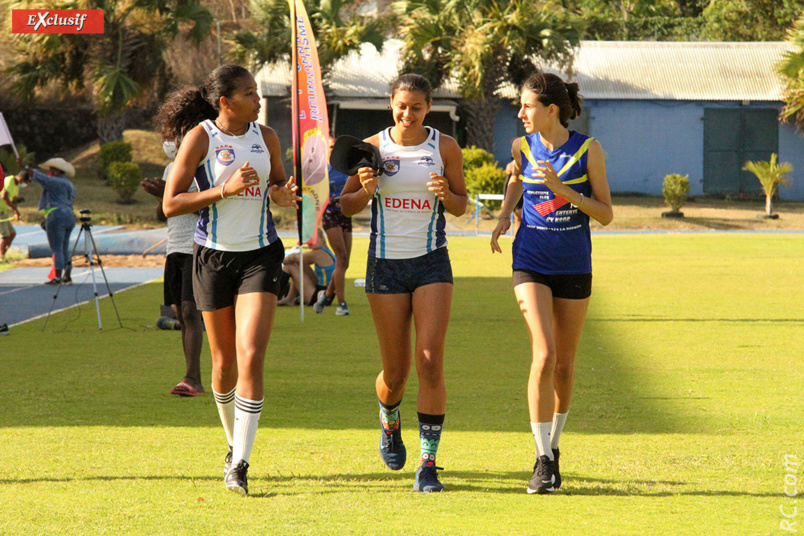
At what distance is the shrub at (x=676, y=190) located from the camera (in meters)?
29.1

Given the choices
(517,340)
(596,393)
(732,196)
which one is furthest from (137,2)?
(596,393)

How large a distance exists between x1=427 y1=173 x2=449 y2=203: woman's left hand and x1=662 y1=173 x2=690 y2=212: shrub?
25.4 m

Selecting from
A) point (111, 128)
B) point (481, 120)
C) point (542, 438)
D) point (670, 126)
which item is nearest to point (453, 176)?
point (542, 438)

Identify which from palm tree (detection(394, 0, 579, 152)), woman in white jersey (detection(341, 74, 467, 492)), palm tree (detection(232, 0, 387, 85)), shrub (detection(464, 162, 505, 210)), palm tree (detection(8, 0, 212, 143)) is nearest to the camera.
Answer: woman in white jersey (detection(341, 74, 467, 492))

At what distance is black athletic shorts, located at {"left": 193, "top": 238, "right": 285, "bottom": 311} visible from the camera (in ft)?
16.2

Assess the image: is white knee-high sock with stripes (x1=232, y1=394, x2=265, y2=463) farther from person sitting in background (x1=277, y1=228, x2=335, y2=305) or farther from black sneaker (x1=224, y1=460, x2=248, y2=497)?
person sitting in background (x1=277, y1=228, x2=335, y2=305)

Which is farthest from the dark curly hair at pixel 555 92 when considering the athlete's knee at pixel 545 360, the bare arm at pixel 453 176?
the athlete's knee at pixel 545 360

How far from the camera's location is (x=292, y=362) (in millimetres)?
8812

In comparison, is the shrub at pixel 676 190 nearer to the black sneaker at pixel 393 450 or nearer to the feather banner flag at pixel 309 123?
the feather banner flag at pixel 309 123

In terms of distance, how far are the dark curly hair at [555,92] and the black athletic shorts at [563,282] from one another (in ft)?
2.60

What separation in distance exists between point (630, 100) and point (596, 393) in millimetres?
28014

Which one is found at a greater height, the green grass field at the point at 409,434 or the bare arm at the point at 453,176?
the bare arm at the point at 453,176

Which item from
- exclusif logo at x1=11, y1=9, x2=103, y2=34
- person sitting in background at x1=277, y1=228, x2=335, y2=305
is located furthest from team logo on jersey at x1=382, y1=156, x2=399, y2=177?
exclusif logo at x1=11, y1=9, x2=103, y2=34

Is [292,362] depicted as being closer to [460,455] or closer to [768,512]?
[460,455]
